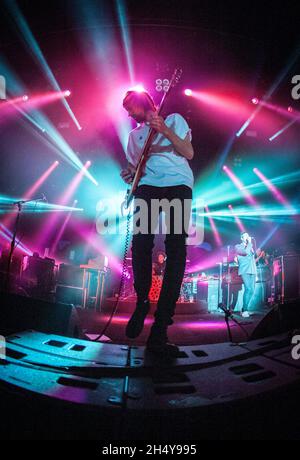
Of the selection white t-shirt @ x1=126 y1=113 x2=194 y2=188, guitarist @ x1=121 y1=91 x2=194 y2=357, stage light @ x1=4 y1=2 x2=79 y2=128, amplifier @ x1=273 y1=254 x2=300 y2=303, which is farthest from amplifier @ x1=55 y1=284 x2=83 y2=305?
white t-shirt @ x1=126 y1=113 x2=194 y2=188

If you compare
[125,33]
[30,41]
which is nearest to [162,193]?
[125,33]

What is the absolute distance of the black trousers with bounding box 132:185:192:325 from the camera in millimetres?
1882

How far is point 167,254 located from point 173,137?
0.89 m

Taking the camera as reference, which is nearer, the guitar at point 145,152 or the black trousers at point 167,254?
the black trousers at point 167,254

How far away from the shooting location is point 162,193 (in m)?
2.12

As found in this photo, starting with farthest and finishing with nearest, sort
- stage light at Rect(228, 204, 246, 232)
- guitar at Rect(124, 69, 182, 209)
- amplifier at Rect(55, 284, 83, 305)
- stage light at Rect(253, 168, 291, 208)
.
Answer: stage light at Rect(228, 204, 246, 232) → stage light at Rect(253, 168, 291, 208) → amplifier at Rect(55, 284, 83, 305) → guitar at Rect(124, 69, 182, 209)

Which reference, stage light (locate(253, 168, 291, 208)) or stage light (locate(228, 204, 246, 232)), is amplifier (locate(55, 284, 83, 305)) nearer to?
stage light (locate(253, 168, 291, 208))

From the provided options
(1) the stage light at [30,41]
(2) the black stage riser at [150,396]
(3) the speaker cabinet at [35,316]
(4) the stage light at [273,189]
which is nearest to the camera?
(2) the black stage riser at [150,396]

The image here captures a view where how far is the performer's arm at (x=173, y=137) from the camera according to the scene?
1919 millimetres

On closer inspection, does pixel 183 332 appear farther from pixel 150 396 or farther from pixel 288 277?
pixel 288 277

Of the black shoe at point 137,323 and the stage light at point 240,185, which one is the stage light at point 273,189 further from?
the black shoe at point 137,323

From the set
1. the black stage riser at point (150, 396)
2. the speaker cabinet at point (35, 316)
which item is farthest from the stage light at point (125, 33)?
the black stage riser at point (150, 396)

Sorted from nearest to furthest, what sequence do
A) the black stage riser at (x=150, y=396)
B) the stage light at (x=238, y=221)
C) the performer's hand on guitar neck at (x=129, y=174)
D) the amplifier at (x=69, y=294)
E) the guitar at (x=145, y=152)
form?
1. the black stage riser at (x=150, y=396)
2. the guitar at (x=145, y=152)
3. the performer's hand on guitar neck at (x=129, y=174)
4. the amplifier at (x=69, y=294)
5. the stage light at (x=238, y=221)
